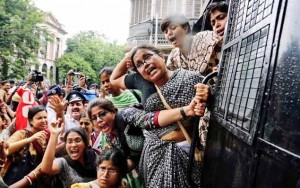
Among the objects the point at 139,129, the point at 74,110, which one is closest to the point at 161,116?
the point at 139,129

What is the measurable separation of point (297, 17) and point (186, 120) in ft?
4.34

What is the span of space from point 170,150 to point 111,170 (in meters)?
0.66

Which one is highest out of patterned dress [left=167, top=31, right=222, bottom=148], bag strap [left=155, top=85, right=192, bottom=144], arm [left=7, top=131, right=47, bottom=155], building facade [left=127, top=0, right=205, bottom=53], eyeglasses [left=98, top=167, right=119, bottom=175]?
building facade [left=127, top=0, right=205, bottom=53]

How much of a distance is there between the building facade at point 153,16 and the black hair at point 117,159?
13895 millimetres

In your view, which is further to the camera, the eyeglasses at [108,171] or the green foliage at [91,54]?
the green foliage at [91,54]

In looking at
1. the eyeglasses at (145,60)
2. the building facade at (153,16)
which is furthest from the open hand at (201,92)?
the building facade at (153,16)

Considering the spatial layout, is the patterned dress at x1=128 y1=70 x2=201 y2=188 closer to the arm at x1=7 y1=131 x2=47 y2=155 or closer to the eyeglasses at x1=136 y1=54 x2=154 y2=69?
the eyeglasses at x1=136 y1=54 x2=154 y2=69

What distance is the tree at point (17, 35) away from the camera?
70.1 feet

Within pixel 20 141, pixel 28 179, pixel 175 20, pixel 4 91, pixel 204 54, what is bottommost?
pixel 28 179

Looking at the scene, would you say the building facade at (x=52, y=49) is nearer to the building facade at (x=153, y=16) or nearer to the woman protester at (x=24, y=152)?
the building facade at (x=153, y=16)

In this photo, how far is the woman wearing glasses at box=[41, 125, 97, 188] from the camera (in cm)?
277

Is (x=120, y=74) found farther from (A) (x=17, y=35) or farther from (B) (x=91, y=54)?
(B) (x=91, y=54)

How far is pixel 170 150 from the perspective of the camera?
2109 mm

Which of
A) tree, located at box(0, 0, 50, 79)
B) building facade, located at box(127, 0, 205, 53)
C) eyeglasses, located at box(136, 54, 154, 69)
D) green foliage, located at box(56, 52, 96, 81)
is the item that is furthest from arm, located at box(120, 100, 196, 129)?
green foliage, located at box(56, 52, 96, 81)
